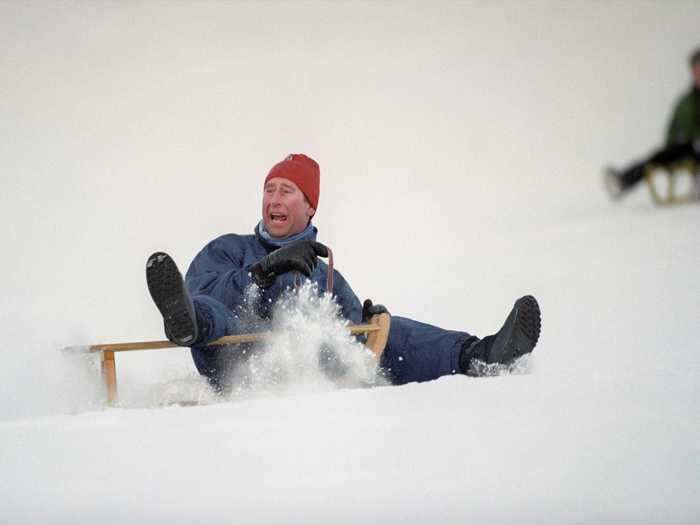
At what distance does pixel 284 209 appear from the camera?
2.24 meters

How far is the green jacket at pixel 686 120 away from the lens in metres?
4.52

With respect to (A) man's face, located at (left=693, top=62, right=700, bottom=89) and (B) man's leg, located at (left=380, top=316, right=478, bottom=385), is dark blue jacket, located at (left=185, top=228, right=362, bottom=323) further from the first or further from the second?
(A) man's face, located at (left=693, top=62, right=700, bottom=89)

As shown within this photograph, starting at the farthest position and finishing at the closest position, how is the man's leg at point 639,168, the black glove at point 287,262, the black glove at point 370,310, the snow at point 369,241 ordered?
the man's leg at point 639,168, the black glove at point 370,310, the black glove at point 287,262, the snow at point 369,241

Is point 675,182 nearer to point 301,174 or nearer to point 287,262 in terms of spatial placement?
point 301,174

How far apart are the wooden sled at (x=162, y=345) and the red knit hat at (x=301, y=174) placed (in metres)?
0.37

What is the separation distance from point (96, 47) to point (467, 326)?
422 centimetres

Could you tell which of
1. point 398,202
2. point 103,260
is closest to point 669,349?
point 103,260

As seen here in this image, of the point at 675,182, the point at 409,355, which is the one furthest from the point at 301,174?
the point at 675,182

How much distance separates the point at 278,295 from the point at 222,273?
13 cm

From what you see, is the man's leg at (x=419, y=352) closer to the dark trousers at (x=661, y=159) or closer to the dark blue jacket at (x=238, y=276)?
the dark blue jacket at (x=238, y=276)

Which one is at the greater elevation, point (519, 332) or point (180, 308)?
point (180, 308)

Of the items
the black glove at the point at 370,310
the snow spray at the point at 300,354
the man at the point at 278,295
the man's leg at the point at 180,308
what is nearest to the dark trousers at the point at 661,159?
the man at the point at 278,295

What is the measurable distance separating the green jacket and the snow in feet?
1.36

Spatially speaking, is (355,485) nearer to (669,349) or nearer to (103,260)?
(669,349)
